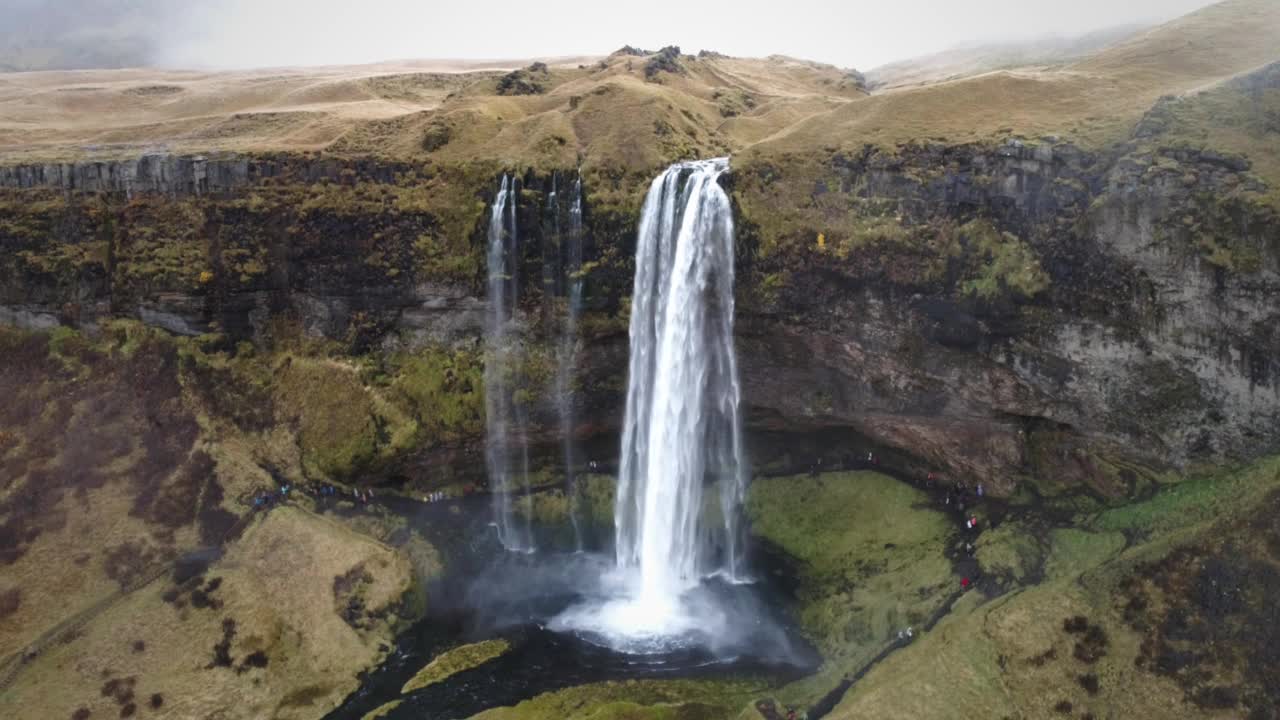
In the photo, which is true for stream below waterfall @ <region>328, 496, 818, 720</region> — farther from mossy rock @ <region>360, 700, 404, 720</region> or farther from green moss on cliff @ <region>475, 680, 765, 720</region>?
green moss on cliff @ <region>475, 680, 765, 720</region>

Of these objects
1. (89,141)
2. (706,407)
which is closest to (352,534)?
(706,407)

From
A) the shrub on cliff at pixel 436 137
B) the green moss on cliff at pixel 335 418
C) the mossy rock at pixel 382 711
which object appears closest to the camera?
the mossy rock at pixel 382 711

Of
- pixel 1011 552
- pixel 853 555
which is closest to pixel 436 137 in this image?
pixel 853 555

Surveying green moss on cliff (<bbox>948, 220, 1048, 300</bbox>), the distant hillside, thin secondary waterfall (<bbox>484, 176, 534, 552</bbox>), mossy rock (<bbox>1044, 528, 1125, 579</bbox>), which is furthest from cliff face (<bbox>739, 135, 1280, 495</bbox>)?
the distant hillside

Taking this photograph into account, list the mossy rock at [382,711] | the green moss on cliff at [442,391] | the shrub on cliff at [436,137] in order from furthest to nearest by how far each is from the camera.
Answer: the shrub on cliff at [436,137] → the green moss on cliff at [442,391] → the mossy rock at [382,711]

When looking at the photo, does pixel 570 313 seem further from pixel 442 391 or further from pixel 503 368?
pixel 442 391

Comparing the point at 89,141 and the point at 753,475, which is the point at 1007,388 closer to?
the point at 753,475

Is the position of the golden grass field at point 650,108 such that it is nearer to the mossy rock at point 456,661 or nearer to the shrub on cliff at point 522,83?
the shrub on cliff at point 522,83

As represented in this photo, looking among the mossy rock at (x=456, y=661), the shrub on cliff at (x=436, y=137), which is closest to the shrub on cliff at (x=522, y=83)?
the shrub on cliff at (x=436, y=137)
